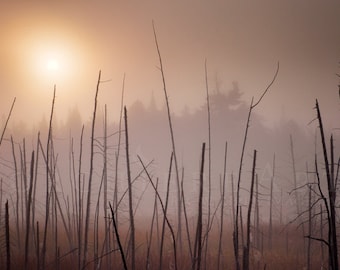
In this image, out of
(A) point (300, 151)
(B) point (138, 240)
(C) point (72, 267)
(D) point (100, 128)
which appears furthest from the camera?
(D) point (100, 128)

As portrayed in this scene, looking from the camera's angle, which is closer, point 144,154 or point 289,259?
point 289,259

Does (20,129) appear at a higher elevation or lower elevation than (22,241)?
higher

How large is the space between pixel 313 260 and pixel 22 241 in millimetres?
5127

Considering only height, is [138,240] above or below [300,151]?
below

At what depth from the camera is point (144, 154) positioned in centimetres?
1867

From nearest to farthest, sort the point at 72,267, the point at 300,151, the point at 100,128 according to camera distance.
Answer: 1. the point at 72,267
2. the point at 300,151
3. the point at 100,128

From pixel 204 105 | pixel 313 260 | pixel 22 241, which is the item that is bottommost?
pixel 313 260

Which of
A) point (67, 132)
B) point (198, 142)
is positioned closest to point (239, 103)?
point (198, 142)

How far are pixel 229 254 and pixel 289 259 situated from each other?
101 centimetres

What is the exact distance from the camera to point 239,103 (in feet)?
58.4

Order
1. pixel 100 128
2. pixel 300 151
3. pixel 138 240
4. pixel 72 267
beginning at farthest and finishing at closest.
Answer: pixel 100 128 < pixel 300 151 < pixel 138 240 < pixel 72 267

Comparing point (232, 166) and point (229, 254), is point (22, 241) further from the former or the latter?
point (232, 166)

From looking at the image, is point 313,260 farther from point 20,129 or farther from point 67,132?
point 67,132

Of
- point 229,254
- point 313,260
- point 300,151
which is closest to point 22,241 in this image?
point 229,254
